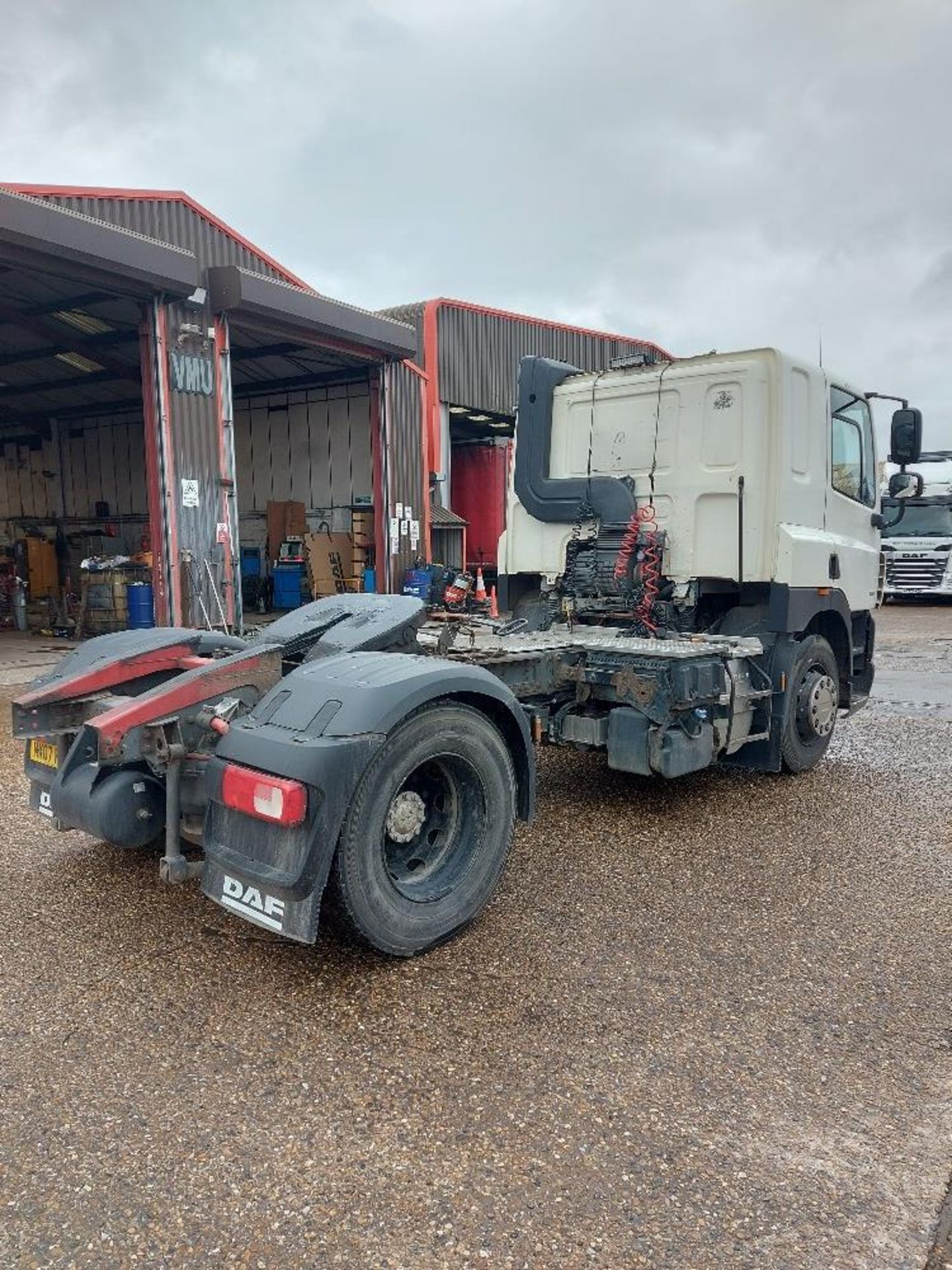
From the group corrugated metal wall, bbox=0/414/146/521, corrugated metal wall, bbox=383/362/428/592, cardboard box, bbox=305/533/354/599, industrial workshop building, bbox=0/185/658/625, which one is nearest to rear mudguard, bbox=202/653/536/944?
industrial workshop building, bbox=0/185/658/625

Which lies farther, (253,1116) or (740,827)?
(740,827)

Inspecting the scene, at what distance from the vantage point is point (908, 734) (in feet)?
24.3

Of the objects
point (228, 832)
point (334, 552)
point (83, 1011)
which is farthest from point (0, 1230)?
point (334, 552)

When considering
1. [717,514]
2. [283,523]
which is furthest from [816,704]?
[283,523]

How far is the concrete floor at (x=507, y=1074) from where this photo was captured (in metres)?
2.09

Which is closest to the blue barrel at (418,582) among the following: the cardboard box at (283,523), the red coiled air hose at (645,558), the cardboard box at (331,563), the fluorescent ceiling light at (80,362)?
the cardboard box at (331,563)

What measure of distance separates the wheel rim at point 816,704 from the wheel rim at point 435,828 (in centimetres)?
299

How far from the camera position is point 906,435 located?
20.8 feet

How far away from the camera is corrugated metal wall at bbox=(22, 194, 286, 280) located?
13.3 metres

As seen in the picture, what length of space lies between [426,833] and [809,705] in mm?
3202

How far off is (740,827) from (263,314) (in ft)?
36.0

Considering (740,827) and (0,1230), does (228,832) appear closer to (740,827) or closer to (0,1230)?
(0,1230)

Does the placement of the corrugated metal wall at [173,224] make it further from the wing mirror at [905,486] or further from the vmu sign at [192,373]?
the wing mirror at [905,486]

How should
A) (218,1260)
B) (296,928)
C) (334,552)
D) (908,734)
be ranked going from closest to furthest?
(218,1260) → (296,928) → (908,734) → (334,552)
